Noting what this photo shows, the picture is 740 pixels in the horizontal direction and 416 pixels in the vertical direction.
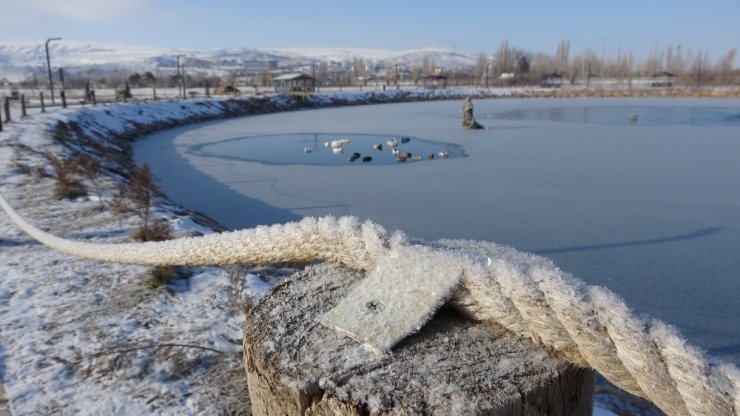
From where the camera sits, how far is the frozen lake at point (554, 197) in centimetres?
360

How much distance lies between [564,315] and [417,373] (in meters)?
0.22

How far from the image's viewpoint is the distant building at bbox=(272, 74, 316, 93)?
42906 mm

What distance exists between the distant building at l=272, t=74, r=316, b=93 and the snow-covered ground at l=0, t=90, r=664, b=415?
39798 millimetres

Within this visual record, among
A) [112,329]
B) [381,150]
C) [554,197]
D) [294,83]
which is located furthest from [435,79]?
[112,329]

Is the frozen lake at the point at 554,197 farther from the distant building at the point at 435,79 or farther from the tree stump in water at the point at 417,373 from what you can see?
the distant building at the point at 435,79

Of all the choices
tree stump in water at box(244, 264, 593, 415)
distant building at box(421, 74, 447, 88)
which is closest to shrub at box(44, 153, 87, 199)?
tree stump in water at box(244, 264, 593, 415)

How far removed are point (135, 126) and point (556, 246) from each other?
15.3 metres

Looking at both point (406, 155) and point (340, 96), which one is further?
point (340, 96)

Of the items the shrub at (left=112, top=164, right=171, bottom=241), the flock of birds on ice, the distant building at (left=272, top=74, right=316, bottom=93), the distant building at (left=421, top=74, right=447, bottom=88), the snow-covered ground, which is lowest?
the snow-covered ground

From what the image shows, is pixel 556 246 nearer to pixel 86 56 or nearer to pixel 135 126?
pixel 135 126

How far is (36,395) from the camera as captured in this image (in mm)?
1973

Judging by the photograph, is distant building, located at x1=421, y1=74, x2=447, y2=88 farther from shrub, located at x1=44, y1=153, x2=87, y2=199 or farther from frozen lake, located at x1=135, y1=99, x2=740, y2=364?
shrub, located at x1=44, y1=153, x2=87, y2=199

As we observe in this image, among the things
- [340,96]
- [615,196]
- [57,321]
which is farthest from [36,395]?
[340,96]

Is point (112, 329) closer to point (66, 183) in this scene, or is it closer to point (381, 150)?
point (66, 183)
